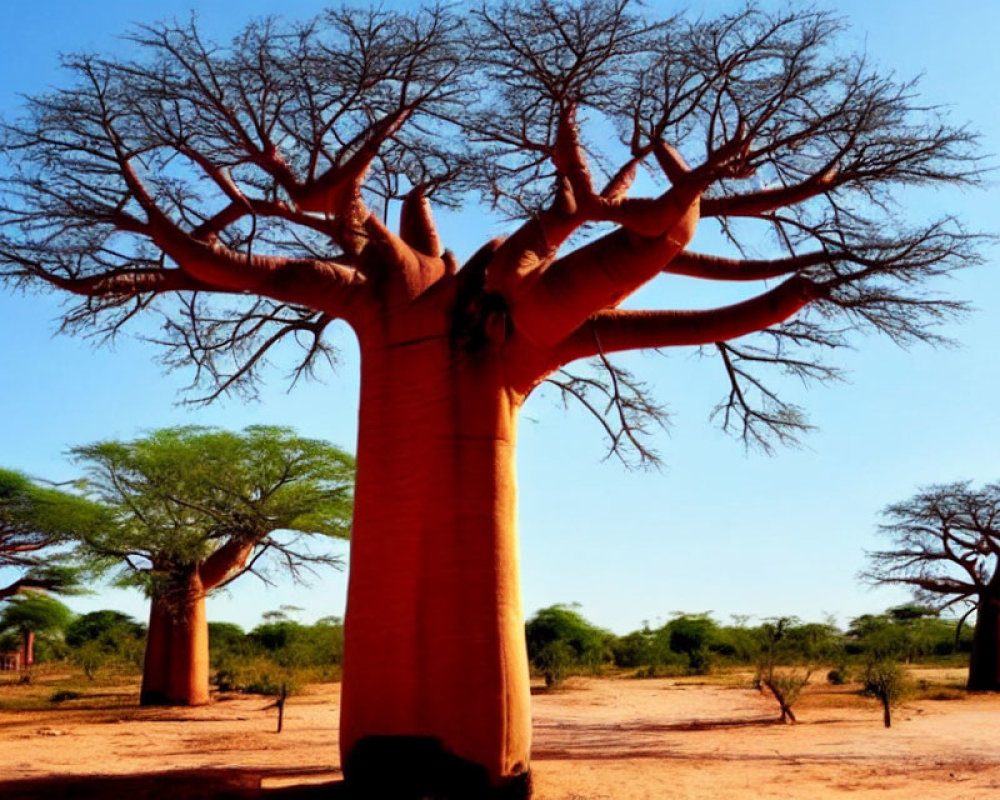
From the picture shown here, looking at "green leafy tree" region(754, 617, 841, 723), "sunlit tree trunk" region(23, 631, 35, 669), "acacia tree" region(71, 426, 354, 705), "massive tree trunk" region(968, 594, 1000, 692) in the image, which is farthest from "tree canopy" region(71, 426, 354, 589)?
"sunlit tree trunk" region(23, 631, 35, 669)

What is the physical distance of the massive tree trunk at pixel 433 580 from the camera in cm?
619

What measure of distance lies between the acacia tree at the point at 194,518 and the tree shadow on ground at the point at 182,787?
7.16m

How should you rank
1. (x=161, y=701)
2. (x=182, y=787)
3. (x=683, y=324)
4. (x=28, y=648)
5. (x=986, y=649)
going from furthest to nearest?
(x=28, y=648) < (x=986, y=649) < (x=161, y=701) < (x=683, y=324) < (x=182, y=787)

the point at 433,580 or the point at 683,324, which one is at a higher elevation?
the point at 683,324

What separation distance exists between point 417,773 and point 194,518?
1031cm

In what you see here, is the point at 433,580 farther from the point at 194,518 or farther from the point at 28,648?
the point at 28,648

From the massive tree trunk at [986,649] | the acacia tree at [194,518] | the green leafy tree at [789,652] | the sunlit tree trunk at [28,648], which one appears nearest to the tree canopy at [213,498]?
the acacia tree at [194,518]

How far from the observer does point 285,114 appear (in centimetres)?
705

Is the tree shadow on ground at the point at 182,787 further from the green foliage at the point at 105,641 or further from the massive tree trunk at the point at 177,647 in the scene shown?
the green foliage at the point at 105,641

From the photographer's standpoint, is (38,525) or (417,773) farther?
(38,525)

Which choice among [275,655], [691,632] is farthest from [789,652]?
[691,632]

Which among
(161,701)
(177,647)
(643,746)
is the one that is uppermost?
(177,647)

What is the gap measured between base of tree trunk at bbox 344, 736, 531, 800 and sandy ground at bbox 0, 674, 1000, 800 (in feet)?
2.45

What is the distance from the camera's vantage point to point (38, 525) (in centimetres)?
1891
